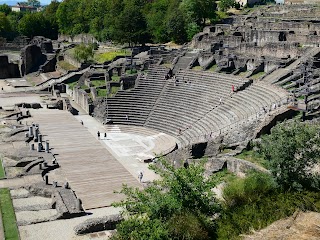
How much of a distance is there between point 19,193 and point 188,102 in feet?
64.1

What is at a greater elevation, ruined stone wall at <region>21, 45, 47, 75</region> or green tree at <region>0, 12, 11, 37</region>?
green tree at <region>0, 12, 11, 37</region>

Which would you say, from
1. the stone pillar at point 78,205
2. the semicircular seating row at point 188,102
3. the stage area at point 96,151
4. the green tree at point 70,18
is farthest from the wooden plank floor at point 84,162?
the green tree at point 70,18

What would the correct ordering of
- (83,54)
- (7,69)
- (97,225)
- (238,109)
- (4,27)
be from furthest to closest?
(4,27)
(7,69)
(83,54)
(238,109)
(97,225)

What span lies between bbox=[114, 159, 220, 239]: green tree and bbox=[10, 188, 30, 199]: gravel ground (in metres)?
10.5

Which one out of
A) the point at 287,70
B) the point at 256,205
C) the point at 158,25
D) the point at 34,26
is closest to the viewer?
the point at 256,205

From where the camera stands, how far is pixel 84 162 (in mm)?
32969

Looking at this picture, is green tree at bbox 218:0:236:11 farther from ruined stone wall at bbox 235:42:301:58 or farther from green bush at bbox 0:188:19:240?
green bush at bbox 0:188:19:240

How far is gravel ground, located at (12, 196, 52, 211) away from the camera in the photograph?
80.1 ft

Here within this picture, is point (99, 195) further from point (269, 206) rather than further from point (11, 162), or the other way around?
point (269, 206)

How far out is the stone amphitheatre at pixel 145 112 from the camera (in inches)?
1057

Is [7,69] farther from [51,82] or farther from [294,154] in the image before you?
[294,154]

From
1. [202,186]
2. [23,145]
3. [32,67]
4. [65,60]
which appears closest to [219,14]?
[65,60]

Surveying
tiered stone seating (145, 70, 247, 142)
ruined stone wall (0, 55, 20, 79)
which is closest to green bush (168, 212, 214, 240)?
tiered stone seating (145, 70, 247, 142)

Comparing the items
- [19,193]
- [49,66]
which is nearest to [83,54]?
[49,66]
